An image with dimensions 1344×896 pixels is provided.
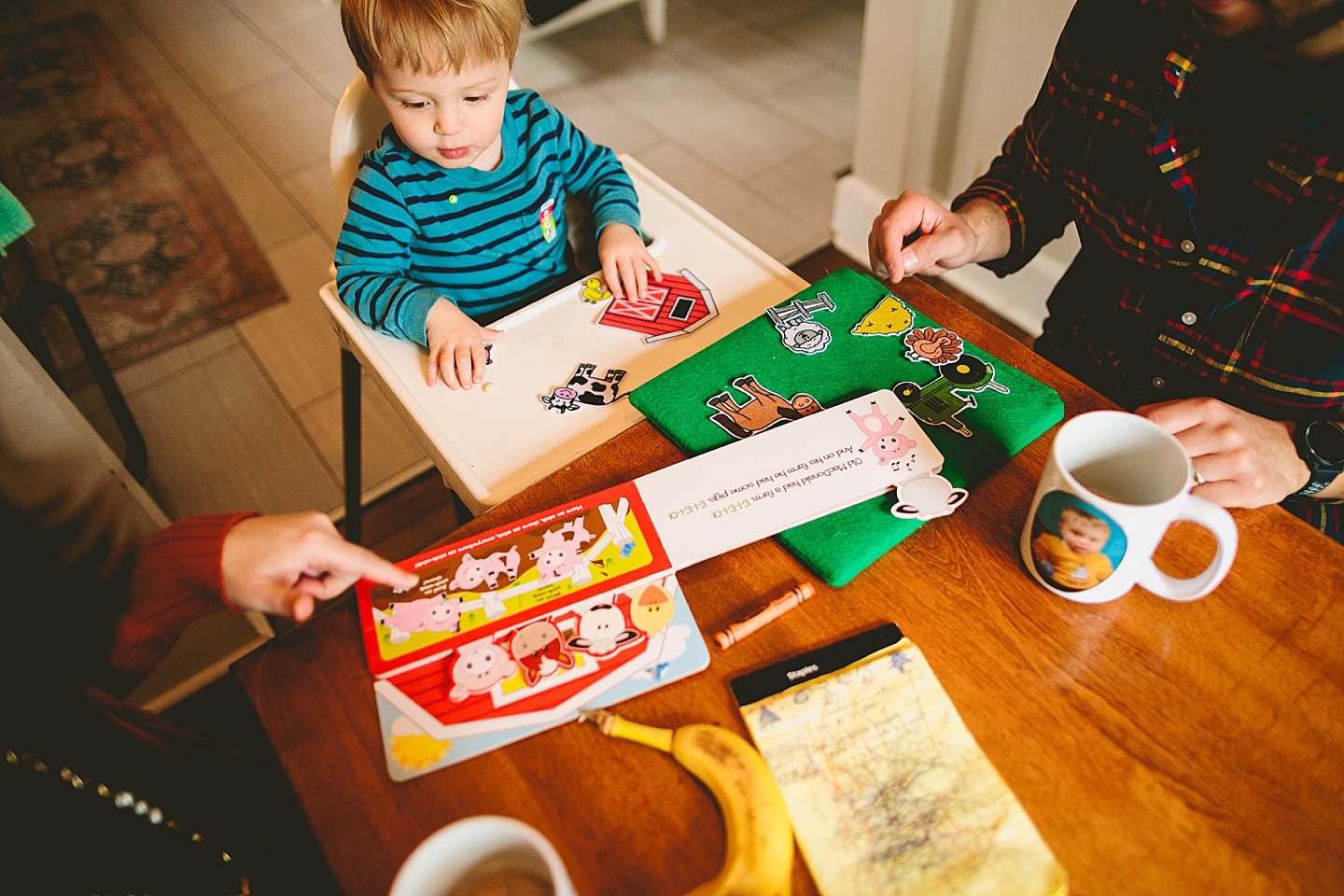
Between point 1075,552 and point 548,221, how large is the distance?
80 centimetres

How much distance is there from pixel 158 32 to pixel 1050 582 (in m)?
4.26

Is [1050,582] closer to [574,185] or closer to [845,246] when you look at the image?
[574,185]

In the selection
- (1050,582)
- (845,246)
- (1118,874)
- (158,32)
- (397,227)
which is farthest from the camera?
(158,32)

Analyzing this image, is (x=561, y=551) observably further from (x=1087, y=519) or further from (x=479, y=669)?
(x=1087, y=519)

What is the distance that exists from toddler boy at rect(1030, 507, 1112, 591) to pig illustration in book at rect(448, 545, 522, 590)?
1.30 ft

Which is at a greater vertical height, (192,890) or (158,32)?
(192,890)

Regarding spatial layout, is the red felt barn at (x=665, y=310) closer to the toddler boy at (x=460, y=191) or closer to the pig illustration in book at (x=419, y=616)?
the toddler boy at (x=460, y=191)

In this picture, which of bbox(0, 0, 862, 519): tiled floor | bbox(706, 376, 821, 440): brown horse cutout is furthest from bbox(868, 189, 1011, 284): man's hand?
bbox(0, 0, 862, 519): tiled floor

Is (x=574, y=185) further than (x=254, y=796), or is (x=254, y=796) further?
(x=574, y=185)

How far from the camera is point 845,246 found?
6.95ft

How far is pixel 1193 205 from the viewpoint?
0.75m

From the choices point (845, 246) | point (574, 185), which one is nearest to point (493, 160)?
point (574, 185)

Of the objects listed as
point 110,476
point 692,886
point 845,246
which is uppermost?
point 692,886

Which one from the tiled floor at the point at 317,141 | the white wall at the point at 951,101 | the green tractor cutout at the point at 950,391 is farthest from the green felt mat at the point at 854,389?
the tiled floor at the point at 317,141
